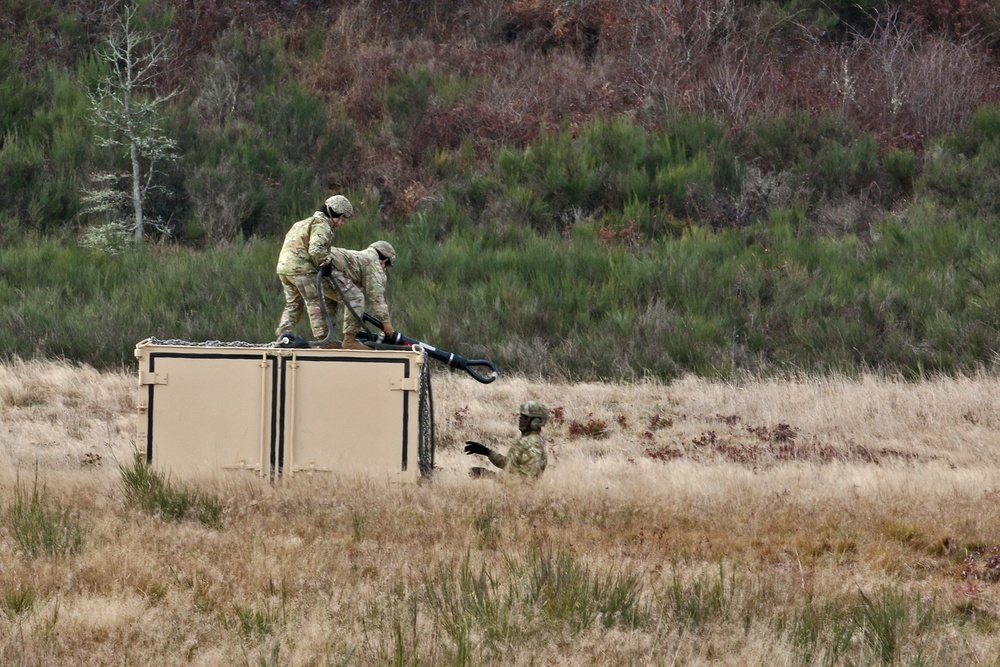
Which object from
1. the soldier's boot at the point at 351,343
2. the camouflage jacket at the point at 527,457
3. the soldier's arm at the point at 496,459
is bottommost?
the soldier's arm at the point at 496,459

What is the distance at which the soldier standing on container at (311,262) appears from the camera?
10.5 metres

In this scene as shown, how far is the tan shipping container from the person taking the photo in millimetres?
8805

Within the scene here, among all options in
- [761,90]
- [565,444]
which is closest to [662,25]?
[761,90]

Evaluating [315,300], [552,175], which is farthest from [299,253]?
[552,175]

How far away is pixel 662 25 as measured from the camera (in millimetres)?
25109

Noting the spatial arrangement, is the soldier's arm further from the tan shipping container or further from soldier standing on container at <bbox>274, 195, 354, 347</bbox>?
soldier standing on container at <bbox>274, 195, 354, 347</bbox>

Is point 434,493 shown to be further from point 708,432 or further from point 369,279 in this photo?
point 708,432

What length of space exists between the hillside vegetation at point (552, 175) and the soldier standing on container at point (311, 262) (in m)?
5.52

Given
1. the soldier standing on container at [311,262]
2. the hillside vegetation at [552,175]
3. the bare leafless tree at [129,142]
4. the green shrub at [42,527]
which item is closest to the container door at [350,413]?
the green shrub at [42,527]

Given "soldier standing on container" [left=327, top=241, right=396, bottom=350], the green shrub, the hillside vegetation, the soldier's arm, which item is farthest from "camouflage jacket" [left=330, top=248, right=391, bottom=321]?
the hillside vegetation

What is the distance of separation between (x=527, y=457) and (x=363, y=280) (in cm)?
243

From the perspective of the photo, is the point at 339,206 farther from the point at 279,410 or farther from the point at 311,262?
the point at 279,410

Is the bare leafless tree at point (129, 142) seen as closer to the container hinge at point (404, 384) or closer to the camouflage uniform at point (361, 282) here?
the camouflage uniform at point (361, 282)

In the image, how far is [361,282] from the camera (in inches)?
432
